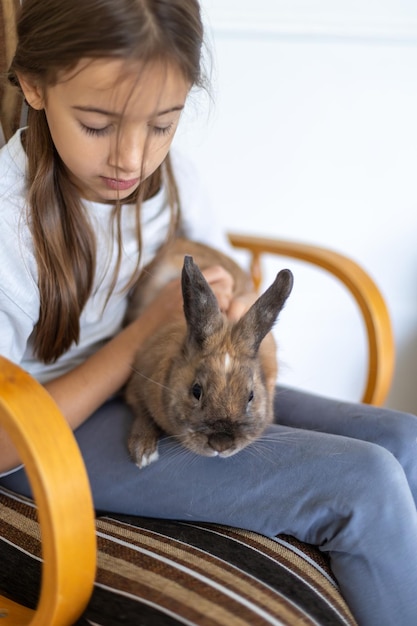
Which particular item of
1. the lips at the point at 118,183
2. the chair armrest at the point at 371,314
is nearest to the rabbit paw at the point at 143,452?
the lips at the point at 118,183

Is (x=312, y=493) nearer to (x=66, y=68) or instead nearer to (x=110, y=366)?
(x=110, y=366)

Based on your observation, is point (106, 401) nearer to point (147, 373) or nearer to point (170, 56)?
point (147, 373)

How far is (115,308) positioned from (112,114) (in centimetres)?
44

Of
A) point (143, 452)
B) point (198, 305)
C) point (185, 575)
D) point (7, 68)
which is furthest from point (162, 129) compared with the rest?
point (185, 575)

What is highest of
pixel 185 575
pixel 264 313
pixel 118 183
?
pixel 118 183

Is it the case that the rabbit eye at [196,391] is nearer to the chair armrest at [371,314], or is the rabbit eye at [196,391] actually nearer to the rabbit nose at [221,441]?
the rabbit nose at [221,441]

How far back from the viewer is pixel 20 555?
1005mm

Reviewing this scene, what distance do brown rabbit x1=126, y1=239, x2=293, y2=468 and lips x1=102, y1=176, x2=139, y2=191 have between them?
14 cm

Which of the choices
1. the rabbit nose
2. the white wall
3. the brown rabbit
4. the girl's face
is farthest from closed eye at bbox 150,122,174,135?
the white wall

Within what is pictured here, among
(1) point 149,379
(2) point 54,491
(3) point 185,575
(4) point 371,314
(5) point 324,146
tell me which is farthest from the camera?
(5) point 324,146

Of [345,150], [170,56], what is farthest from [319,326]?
[170,56]

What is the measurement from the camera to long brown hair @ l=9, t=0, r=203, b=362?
919 millimetres

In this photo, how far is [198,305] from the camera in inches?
41.6

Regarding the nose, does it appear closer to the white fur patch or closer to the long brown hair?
the long brown hair
